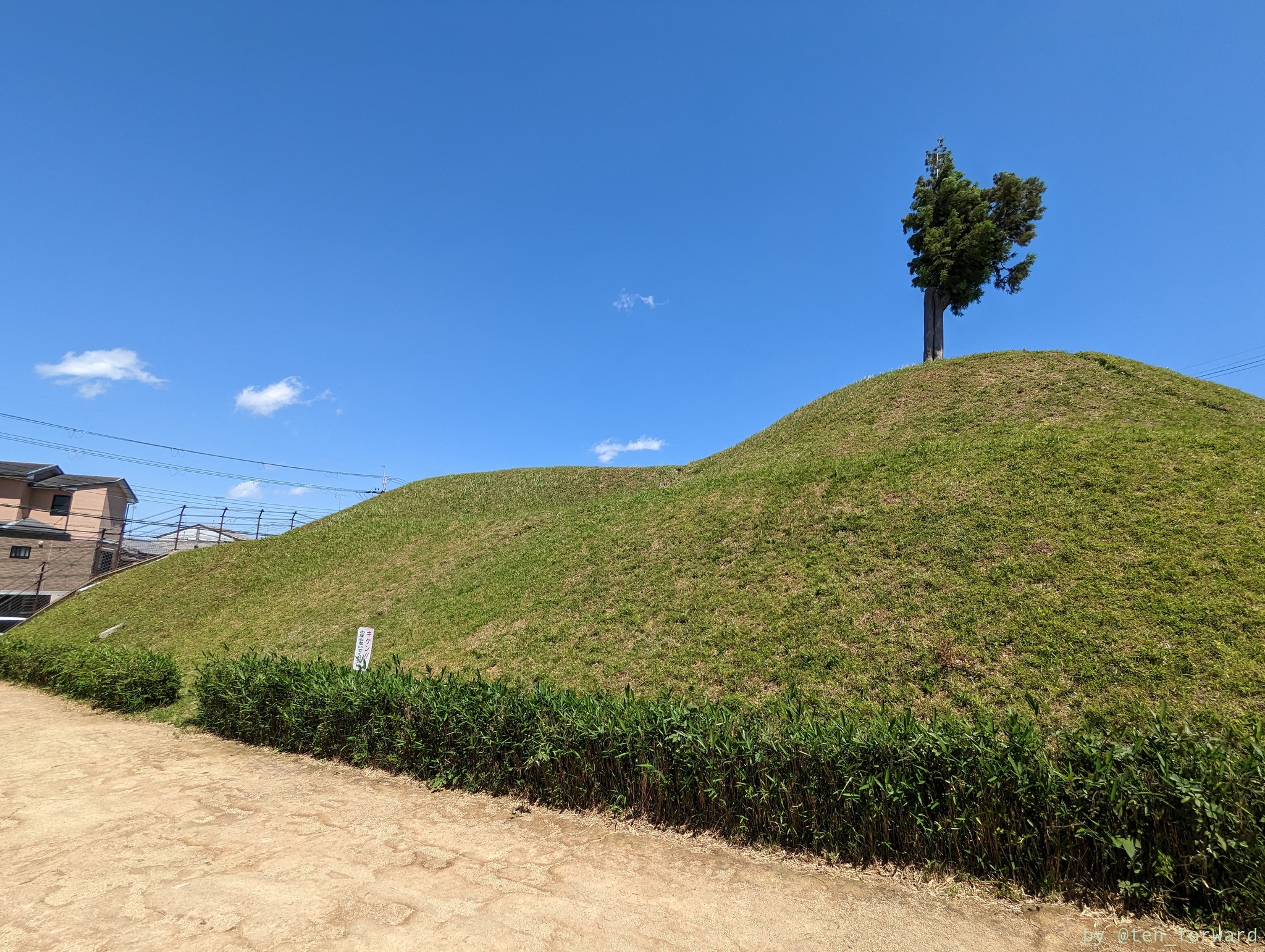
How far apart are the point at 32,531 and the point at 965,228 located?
53.5 meters

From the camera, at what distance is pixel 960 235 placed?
95.7 feet

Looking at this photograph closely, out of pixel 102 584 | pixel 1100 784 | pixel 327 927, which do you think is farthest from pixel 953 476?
pixel 102 584

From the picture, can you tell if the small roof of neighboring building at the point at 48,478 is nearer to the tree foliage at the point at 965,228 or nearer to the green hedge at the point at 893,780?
the green hedge at the point at 893,780

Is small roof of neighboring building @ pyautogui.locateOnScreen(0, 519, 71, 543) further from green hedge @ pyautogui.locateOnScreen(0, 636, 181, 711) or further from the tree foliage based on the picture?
the tree foliage

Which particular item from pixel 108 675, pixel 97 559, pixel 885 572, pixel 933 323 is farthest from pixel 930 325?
pixel 97 559

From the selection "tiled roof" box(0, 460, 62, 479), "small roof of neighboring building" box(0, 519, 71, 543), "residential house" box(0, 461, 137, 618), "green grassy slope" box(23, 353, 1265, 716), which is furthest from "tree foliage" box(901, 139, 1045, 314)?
"tiled roof" box(0, 460, 62, 479)

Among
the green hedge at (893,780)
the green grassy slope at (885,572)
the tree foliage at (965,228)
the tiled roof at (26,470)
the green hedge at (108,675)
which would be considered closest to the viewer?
the green hedge at (893,780)

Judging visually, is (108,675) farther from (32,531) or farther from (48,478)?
(48,478)

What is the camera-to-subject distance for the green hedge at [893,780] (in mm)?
4328

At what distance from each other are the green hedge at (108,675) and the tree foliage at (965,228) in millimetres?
33143

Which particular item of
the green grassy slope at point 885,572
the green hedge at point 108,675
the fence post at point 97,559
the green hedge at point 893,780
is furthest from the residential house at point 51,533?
the green hedge at point 893,780

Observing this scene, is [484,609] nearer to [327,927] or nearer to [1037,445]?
[327,927]

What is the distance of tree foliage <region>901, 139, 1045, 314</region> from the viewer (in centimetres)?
2891

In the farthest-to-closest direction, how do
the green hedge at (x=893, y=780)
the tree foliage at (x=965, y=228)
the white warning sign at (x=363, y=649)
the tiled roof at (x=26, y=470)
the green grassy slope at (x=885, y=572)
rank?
the tiled roof at (x=26, y=470) < the tree foliage at (x=965, y=228) < the white warning sign at (x=363, y=649) < the green grassy slope at (x=885, y=572) < the green hedge at (x=893, y=780)
